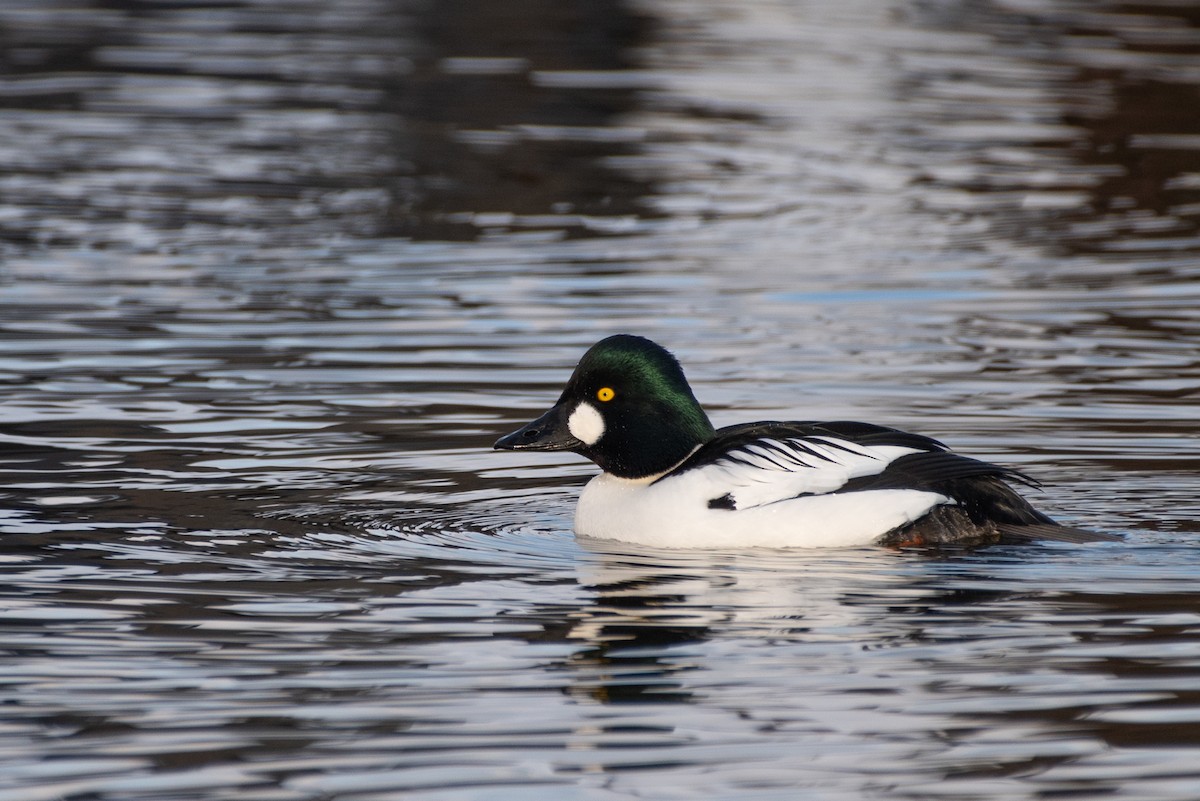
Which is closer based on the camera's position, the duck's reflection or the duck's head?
the duck's reflection

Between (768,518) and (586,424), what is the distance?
895 millimetres

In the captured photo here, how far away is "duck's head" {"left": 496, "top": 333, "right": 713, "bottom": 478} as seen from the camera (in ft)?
25.8

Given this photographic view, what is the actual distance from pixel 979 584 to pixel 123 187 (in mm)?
11648

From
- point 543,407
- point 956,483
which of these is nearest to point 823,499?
point 956,483

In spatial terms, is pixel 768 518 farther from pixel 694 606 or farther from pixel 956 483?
pixel 694 606

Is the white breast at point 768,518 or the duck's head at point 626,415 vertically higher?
the duck's head at point 626,415

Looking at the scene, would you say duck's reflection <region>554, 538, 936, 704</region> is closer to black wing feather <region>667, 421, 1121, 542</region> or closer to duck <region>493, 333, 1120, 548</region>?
duck <region>493, 333, 1120, 548</region>

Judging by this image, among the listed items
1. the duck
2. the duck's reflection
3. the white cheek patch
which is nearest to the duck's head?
the white cheek patch

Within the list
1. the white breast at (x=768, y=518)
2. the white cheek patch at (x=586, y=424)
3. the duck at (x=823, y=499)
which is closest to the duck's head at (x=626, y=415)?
the white cheek patch at (x=586, y=424)

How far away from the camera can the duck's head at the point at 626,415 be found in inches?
310

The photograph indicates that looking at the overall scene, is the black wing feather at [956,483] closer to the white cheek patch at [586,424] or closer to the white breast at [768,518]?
the white breast at [768,518]

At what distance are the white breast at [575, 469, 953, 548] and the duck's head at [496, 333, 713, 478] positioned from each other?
1.01ft

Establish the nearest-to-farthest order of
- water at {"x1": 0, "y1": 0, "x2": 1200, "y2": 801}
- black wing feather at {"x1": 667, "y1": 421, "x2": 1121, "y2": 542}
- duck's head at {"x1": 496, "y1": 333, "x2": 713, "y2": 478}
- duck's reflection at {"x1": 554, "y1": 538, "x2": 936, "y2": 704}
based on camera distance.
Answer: water at {"x1": 0, "y1": 0, "x2": 1200, "y2": 801} < duck's reflection at {"x1": 554, "y1": 538, "x2": 936, "y2": 704} < black wing feather at {"x1": 667, "y1": 421, "x2": 1121, "y2": 542} < duck's head at {"x1": 496, "y1": 333, "x2": 713, "y2": 478}

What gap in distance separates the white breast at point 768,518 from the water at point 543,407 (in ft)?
0.26
